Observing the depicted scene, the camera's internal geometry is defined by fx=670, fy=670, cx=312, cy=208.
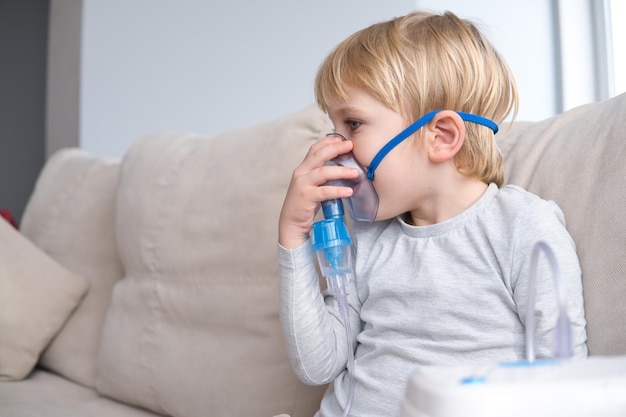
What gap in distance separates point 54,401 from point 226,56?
164cm

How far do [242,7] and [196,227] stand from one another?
1.50 m

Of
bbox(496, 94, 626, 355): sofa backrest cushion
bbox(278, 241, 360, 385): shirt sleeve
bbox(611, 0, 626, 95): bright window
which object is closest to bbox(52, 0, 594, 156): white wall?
bbox(611, 0, 626, 95): bright window

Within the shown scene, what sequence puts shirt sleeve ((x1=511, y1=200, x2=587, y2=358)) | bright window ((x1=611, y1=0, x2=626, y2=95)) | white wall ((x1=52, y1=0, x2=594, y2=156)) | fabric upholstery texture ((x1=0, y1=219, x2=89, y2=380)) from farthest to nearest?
white wall ((x1=52, y1=0, x2=594, y2=156))
bright window ((x1=611, y1=0, x2=626, y2=95))
fabric upholstery texture ((x1=0, y1=219, x2=89, y2=380))
shirt sleeve ((x1=511, y1=200, x2=587, y2=358))

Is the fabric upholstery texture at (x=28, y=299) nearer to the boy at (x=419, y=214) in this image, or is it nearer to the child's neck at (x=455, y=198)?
the boy at (x=419, y=214)

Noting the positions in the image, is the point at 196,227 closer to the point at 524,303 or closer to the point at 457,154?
the point at 457,154

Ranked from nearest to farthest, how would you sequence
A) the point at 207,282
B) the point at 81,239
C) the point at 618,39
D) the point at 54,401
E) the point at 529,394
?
the point at 529,394 < the point at 207,282 < the point at 54,401 < the point at 81,239 < the point at 618,39

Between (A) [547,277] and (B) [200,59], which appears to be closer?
(A) [547,277]

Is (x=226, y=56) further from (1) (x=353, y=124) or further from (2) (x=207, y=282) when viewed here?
(1) (x=353, y=124)

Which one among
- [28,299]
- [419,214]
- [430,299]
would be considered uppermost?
[419,214]

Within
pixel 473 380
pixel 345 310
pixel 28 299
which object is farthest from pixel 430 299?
pixel 28 299

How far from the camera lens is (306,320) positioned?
1.06 meters

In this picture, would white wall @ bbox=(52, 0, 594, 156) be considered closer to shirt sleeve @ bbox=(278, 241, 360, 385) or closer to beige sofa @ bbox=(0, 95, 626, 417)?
beige sofa @ bbox=(0, 95, 626, 417)

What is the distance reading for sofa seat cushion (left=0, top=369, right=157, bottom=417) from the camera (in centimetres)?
142

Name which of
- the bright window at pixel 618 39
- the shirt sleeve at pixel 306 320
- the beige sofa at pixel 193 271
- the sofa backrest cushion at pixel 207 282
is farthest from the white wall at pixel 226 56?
the shirt sleeve at pixel 306 320
